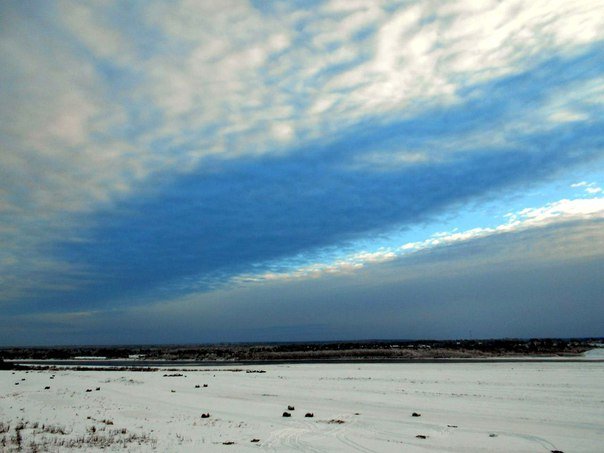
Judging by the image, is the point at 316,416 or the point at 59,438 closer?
the point at 59,438

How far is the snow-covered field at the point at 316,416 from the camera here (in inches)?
Result: 622

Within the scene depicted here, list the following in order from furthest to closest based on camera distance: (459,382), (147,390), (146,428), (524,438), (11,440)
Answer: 1. (459,382)
2. (147,390)
3. (146,428)
4. (524,438)
5. (11,440)

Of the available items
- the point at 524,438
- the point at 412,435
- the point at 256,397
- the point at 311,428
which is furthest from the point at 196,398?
the point at 524,438

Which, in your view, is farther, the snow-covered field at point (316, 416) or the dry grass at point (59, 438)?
the snow-covered field at point (316, 416)

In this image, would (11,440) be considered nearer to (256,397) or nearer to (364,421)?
(364,421)

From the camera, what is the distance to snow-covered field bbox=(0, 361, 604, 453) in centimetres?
1579

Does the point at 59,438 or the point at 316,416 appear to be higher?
the point at 59,438

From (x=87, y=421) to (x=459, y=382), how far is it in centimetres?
2957

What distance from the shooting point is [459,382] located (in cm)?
3750

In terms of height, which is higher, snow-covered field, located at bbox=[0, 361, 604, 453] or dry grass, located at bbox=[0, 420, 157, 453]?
dry grass, located at bbox=[0, 420, 157, 453]

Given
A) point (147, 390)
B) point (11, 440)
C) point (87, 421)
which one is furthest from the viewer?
point (147, 390)

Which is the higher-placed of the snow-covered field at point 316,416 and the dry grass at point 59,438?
the dry grass at point 59,438

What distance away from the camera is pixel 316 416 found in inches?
872

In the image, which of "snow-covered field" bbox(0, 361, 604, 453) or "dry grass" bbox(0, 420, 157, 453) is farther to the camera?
"snow-covered field" bbox(0, 361, 604, 453)
